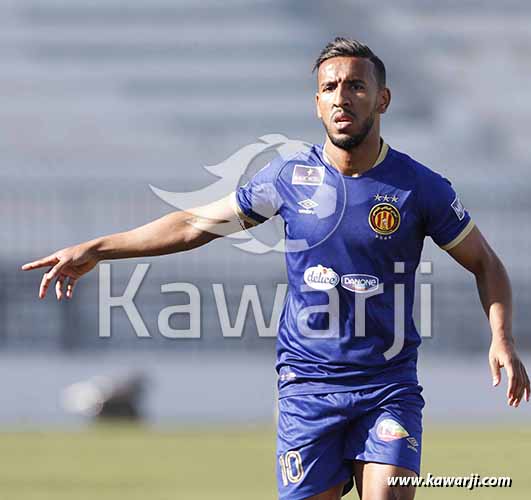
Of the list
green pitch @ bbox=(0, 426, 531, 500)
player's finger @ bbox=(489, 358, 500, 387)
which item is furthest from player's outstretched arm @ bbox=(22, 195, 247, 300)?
green pitch @ bbox=(0, 426, 531, 500)

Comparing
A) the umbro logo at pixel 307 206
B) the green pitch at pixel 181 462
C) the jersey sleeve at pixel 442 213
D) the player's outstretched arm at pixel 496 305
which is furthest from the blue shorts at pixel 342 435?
the green pitch at pixel 181 462

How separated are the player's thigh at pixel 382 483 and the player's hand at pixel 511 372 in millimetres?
505

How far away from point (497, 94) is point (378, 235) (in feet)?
63.0

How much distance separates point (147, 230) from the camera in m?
5.79

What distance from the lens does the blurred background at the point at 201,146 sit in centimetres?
1869

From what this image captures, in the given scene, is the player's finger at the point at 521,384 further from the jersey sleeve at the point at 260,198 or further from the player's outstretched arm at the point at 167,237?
the player's outstretched arm at the point at 167,237

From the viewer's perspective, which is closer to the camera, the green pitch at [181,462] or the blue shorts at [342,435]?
the blue shorts at [342,435]

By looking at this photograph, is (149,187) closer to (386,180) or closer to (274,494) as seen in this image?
(274,494)

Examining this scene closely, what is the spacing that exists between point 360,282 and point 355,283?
20 mm

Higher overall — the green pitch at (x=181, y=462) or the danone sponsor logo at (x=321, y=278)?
the danone sponsor logo at (x=321, y=278)

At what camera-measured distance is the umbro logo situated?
5.47 metres

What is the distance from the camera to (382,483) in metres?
5.18

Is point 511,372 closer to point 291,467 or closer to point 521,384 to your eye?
point 521,384
